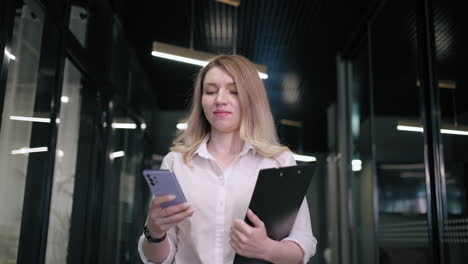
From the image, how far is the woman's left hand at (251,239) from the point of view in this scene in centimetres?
104

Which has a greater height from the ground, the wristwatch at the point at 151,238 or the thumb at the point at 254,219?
the thumb at the point at 254,219

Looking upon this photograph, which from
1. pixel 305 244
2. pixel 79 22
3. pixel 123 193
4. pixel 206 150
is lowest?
pixel 305 244

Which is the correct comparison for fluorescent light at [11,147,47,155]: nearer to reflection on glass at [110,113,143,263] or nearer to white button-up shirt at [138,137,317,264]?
white button-up shirt at [138,137,317,264]

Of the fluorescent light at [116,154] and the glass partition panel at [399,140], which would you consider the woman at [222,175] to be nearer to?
the glass partition panel at [399,140]

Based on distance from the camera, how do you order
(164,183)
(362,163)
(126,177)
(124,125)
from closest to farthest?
(164,183) < (362,163) < (124,125) < (126,177)

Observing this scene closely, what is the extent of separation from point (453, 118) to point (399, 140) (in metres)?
1.02

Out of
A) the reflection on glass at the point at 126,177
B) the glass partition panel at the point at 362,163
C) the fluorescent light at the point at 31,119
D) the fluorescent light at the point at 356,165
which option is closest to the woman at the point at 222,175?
the fluorescent light at the point at 31,119

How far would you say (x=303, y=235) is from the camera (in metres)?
1.20

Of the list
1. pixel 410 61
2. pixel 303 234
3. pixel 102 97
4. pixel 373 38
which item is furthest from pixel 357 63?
pixel 303 234

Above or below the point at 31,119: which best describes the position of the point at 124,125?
above

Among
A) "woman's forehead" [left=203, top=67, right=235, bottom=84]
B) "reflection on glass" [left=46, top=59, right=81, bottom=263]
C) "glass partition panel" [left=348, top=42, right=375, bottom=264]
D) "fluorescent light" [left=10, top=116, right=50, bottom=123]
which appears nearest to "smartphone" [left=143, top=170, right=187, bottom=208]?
"woman's forehead" [left=203, top=67, right=235, bottom=84]

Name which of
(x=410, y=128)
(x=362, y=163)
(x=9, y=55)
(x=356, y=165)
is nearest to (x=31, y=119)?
(x=9, y=55)

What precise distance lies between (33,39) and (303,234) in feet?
7.10

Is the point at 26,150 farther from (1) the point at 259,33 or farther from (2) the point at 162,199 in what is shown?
(1) the point at 259,33
